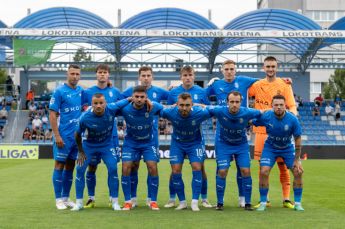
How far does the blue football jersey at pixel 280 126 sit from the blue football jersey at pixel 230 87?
826 mm

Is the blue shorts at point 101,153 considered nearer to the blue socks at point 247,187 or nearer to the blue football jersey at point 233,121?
A: the blue football jersey at point 233,121

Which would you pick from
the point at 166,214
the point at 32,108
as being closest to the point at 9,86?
the point at 32,108

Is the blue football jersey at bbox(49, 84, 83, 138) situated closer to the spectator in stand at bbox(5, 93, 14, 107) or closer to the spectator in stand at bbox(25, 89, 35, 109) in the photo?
the spectator in stand at bbox(25, 89, 35, 109)

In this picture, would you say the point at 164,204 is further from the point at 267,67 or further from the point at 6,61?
the point at 6,61

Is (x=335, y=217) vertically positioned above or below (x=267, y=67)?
below

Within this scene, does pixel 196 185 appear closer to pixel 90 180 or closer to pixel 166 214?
pixel 166 214

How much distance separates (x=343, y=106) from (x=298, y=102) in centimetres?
386

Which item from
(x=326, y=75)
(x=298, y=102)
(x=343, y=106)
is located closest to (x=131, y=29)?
(x=298, y=102)

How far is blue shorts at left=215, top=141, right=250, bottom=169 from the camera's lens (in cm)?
967

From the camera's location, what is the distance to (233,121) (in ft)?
31.3

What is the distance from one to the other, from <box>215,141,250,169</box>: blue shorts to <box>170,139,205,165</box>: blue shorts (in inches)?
11.5

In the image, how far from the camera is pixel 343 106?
126 ft

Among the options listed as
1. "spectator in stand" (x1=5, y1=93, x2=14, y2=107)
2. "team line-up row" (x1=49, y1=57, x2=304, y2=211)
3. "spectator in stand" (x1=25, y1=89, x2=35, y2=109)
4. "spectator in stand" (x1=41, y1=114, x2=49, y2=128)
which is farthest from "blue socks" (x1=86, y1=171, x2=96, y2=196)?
"spectator in stand" (x1=5, y1=93, x2=14, y2=107)

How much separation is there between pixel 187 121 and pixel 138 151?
93 cm
